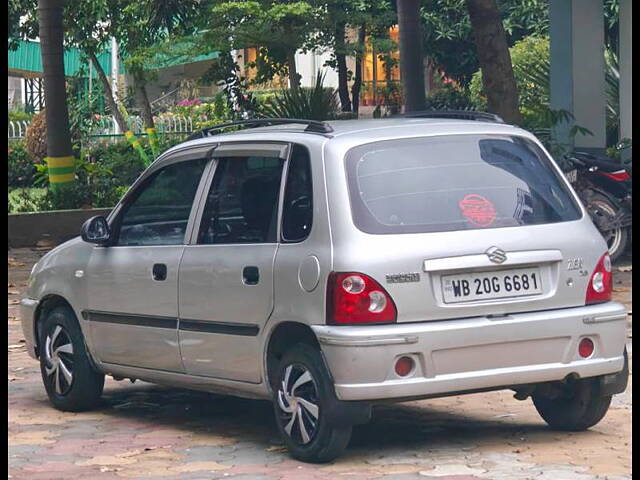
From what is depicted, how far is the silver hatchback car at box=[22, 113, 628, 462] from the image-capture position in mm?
7047

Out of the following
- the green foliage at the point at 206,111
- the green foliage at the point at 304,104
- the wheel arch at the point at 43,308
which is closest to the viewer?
the wheel arch at the point at 43,308

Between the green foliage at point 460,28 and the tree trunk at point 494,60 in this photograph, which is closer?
the tree trunk at point 494,60

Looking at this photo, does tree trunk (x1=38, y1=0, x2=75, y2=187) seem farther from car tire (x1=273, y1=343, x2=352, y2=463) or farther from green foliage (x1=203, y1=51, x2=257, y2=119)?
car tire (x1=273, y1=343, x2=352, y2=463)

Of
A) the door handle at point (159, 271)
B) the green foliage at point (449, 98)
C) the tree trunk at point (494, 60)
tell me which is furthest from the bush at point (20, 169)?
the door handle at point (159, 271)

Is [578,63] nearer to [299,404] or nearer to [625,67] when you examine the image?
[625,67]

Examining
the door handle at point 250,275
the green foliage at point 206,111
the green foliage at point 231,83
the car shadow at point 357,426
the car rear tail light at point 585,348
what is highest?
the green foliage at point 231,83

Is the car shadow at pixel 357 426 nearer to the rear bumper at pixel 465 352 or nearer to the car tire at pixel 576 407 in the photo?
the car tire at pixel 576 407

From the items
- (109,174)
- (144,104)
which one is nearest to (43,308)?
(109,174)

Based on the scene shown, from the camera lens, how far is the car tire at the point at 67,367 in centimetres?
897

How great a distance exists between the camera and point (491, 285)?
7.24 metres

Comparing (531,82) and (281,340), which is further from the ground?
(531,82)

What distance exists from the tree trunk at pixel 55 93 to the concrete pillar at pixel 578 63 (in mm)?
6713

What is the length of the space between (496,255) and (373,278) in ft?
2.03

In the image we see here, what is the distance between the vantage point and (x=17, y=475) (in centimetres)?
718
